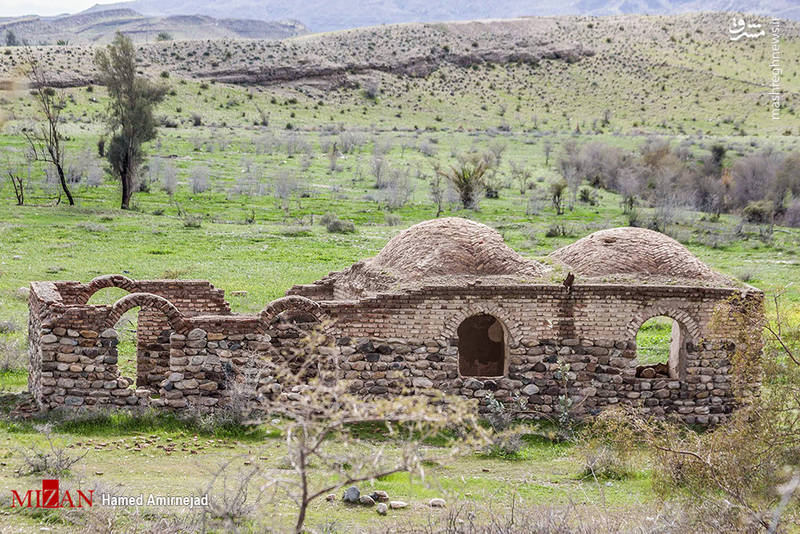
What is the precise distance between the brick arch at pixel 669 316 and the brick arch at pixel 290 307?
532cm

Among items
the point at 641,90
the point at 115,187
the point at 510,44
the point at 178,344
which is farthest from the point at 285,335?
the point at 510,44

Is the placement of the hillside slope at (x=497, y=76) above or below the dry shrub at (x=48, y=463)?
above

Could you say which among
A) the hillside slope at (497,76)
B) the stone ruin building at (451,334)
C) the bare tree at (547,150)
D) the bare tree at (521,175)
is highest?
the hillside slope at (497,76)

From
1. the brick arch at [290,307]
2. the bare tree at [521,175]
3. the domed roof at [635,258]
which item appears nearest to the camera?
the brick arch at [290,307]

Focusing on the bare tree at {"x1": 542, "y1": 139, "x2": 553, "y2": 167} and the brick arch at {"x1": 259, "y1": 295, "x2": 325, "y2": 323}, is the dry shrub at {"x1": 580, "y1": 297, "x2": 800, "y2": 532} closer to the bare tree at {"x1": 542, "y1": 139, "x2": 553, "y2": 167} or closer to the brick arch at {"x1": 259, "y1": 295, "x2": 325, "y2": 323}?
the brick arch at {"x1": 259, "y1": 295, "x2": 325, "y2": 323}

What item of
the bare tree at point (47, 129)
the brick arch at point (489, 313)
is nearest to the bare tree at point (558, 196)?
the bare tree at point (47, 129)

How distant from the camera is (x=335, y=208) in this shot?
125ft

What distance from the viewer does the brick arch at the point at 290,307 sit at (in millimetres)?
13031

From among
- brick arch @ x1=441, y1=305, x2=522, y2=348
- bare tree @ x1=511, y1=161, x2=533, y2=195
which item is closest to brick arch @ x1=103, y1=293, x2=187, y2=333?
brick arch @ x1=441, y1=305, x2=522, y2=348

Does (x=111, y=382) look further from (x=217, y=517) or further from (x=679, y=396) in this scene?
(x=679, y=396)

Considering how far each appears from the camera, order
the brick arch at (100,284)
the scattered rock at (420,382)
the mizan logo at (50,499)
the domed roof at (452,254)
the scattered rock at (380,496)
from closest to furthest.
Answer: the mizan logo at (50,499), the scattered rock at (380,496), the scattered rock at (420,382), the domed roof at (452,254), the brick arch at (100,284)

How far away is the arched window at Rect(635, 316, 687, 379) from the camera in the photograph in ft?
47.0

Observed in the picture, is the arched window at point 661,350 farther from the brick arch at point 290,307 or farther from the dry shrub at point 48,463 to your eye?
the dry shrub at point 48,463

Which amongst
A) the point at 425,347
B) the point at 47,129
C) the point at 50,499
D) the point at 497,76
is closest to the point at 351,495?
the point at 50,499
